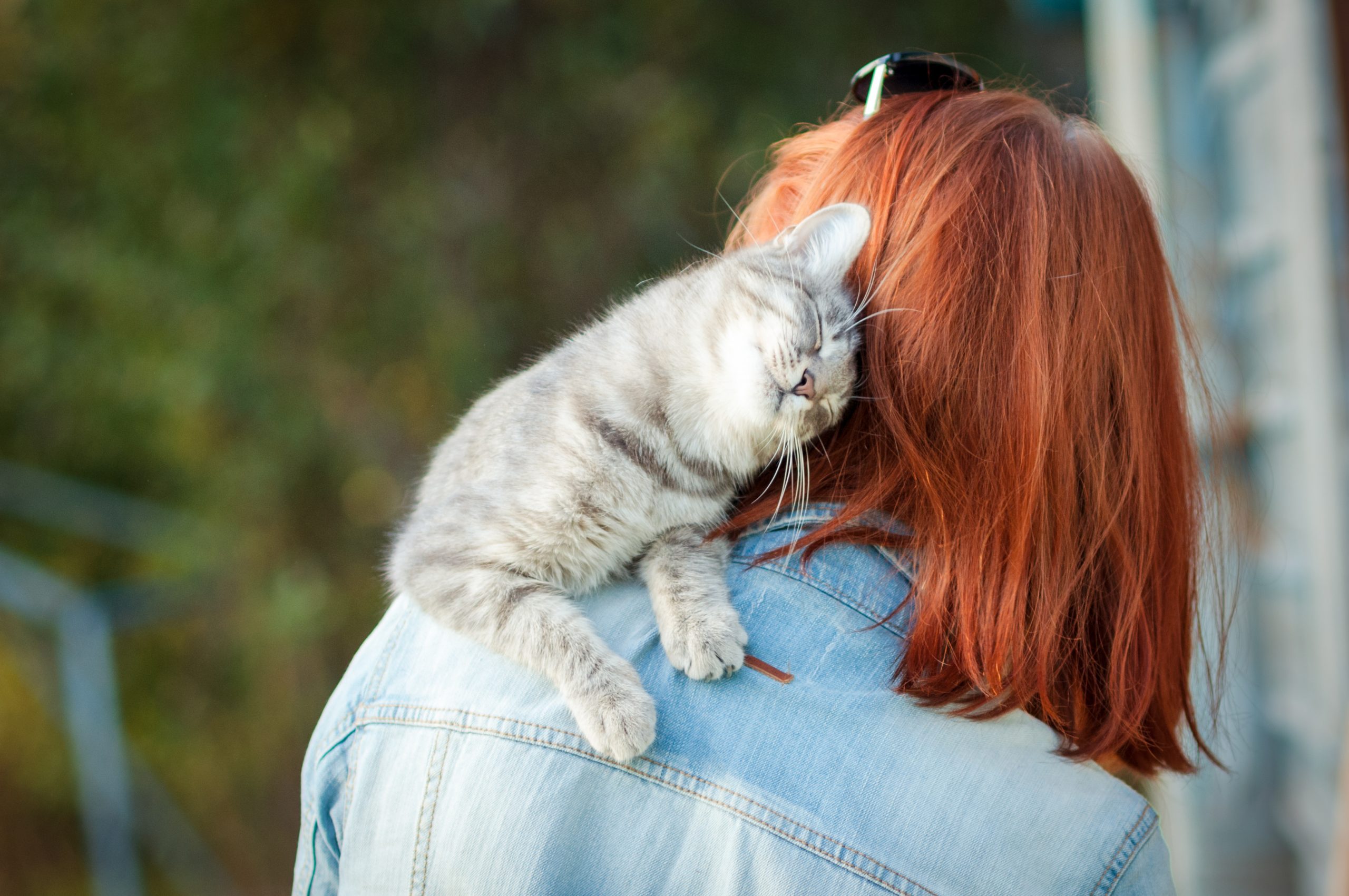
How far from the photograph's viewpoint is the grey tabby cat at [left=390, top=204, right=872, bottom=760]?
1.22 metres

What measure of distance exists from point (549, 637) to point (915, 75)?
1.09 meters

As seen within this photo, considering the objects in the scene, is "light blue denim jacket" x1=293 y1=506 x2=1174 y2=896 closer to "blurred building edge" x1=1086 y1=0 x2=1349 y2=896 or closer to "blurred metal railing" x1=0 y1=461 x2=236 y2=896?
"blurred building edge" x1=1086 y1=0 x2=1349 y2=896

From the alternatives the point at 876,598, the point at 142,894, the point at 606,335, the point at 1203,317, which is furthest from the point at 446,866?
the point at 142,894

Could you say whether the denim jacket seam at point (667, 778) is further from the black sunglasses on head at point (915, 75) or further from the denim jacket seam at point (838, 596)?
the black sunglasses on head at point (915, 75)

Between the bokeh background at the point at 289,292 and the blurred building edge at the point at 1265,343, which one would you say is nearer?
the blurred building edge at the point at 1265,343

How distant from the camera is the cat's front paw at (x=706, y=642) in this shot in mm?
1042

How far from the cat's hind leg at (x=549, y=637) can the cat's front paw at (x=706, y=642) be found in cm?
6

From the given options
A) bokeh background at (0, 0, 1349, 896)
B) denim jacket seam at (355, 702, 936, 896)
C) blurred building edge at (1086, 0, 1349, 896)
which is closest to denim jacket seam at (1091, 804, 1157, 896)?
denim jacket seam at (355, 702, 936, 896)

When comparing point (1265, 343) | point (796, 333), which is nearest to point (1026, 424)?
point (796, 333)

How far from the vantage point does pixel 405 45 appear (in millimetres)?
4012

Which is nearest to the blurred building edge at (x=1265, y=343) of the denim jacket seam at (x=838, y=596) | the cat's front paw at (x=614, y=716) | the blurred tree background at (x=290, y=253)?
the blurred tree background at (x=290, y=253)

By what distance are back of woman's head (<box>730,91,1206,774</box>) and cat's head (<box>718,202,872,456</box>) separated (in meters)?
0.04

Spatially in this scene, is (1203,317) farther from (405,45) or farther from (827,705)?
(405,45)

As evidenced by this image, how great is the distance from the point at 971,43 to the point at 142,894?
5149mm
